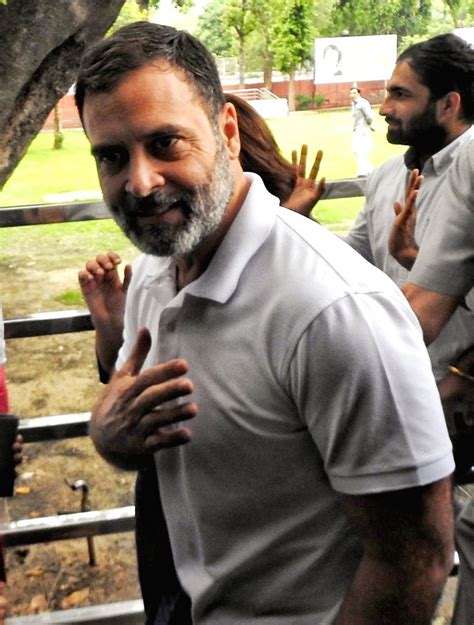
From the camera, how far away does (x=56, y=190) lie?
3686mm

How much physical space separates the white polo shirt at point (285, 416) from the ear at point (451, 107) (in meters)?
1.23

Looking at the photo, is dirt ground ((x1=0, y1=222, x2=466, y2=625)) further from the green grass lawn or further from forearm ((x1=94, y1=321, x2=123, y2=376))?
forearm ((x1=94, y1=321, x2=123, y2=376))

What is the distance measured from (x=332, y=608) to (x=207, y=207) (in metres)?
0.61

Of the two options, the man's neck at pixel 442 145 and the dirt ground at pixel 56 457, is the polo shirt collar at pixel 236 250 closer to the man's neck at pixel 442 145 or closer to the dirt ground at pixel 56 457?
the man's neck at pixel 442 145

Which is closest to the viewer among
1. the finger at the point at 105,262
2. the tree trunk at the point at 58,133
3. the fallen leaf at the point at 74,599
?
the finger at the point at 105,262

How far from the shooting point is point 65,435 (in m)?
2.76

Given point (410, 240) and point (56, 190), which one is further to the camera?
point (56, 190)

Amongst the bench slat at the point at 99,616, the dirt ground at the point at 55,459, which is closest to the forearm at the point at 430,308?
the bench slat at the point at 99,616

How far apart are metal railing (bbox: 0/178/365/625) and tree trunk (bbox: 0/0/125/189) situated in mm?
1063

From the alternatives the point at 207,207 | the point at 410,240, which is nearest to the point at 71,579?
the point at 410,240

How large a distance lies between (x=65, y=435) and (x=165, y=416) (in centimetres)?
177

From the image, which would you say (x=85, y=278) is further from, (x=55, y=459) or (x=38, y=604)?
(x=55, y=459)

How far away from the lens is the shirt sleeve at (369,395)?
974 mm

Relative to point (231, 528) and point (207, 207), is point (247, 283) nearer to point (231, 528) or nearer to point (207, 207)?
point (207, 207)
